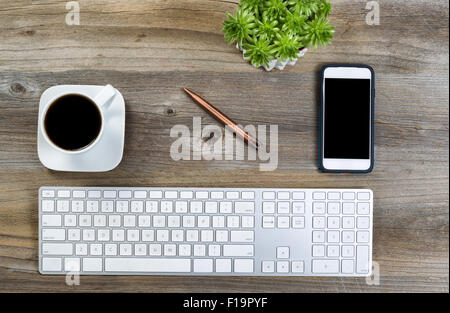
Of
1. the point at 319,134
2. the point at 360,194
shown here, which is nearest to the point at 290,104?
the point at 319,134

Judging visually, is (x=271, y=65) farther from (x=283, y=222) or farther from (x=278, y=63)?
(x=283, y=222)

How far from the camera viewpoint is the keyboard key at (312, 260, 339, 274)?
29.2 inches

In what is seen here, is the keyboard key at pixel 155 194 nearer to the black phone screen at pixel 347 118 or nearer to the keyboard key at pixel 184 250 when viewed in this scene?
the keyboard key at pixel 184 250

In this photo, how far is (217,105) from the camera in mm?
761

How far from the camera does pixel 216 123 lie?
76cm

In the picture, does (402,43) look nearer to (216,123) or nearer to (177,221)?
(216,123)

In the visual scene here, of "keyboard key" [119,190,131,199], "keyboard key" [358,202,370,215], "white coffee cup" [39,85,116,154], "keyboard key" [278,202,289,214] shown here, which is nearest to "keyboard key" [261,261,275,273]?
"keyboard key" [278,202,289,214]

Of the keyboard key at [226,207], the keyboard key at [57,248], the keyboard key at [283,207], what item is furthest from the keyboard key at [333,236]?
the keyboard key at [57,248]

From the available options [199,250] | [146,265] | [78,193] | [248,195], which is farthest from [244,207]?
[78,193]

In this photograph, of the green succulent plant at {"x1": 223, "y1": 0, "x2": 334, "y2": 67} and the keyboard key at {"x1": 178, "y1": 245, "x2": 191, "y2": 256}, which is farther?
the keyboard key at {"x1": 178, "y1": 245, "x2": 191, "y2": 256}

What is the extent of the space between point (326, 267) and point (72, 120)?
0.59m

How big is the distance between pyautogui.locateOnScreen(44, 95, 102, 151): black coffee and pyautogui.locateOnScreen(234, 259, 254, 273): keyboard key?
384mm

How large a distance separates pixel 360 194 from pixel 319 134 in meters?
0.15

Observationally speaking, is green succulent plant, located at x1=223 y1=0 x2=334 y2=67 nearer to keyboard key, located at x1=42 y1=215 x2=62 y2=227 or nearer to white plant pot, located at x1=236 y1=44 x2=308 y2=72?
white plant pot, located at x1=236 y1=44 x2=308 y2=72
